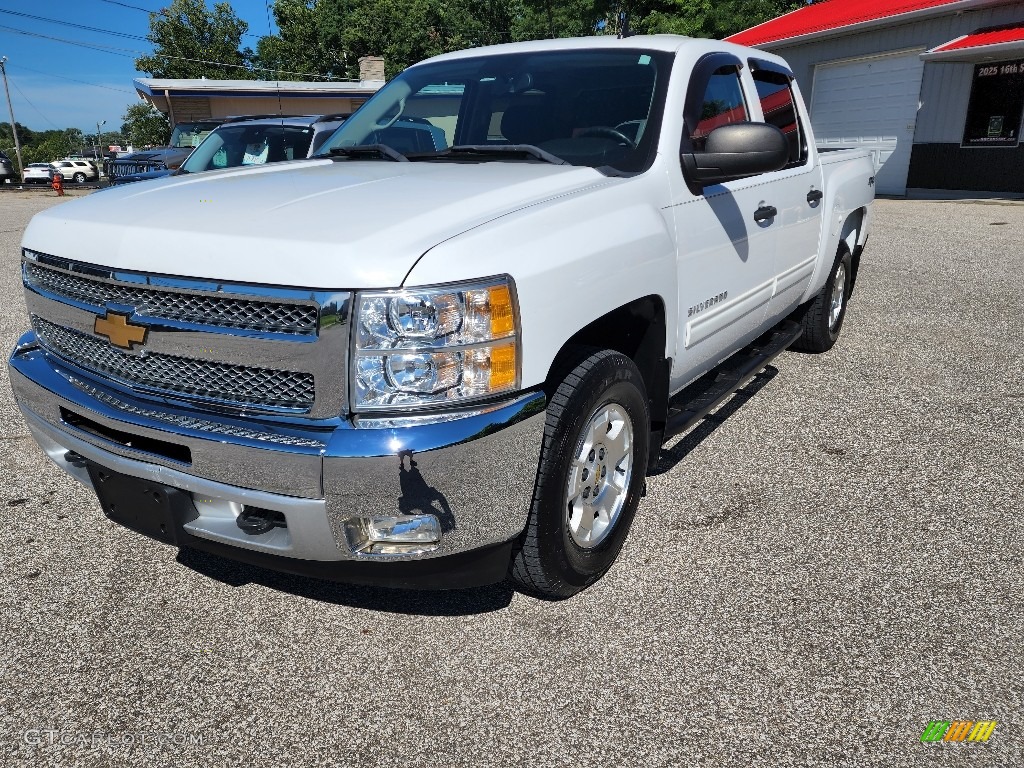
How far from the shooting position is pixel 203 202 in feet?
8.34

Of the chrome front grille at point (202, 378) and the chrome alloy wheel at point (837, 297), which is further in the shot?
the chrome alloy wheel at point (837, 297)

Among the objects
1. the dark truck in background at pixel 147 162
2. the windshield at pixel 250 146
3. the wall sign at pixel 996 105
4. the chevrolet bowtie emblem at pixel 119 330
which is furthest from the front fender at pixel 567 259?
the wall sign at pixel 996 105

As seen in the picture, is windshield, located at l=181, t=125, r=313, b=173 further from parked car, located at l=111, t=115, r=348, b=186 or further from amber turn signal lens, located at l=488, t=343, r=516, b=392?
amber turn signal lens, located at l=488, t=343, r=516, b=392

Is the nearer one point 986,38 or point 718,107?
point 718,107

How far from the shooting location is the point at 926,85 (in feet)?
58.2

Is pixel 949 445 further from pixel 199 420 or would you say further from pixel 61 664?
pixel 61 664

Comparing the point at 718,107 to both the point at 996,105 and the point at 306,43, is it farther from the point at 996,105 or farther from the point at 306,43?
the point at 306,43

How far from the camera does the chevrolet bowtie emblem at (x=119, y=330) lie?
91.2 inches

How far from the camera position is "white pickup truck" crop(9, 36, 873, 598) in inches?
81.4

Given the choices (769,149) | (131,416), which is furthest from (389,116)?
(131,416)

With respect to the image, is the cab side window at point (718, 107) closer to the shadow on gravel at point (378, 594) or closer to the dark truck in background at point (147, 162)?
the shadow on gravel at point (378, 594)

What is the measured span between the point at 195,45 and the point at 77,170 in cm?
2820

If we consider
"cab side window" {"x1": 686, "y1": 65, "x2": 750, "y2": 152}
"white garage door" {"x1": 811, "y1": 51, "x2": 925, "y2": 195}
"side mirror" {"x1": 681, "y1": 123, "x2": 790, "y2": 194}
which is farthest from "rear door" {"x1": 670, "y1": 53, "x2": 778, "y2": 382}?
"white garage door" {"x1": 811, "y1": 51, "x2": 925, "y2": 195}

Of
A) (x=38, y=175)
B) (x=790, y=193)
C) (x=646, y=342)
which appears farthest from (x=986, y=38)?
(x=38, y=175)
